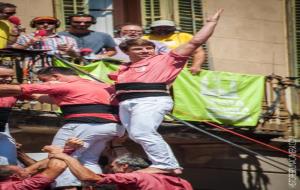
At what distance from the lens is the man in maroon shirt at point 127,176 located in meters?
10.1

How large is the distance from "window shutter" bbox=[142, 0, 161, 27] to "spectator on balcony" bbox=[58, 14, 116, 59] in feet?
7.17

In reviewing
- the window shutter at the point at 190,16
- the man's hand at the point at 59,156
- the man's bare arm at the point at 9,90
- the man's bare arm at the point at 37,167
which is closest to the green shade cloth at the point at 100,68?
the man's bare arm at the point at 9,90

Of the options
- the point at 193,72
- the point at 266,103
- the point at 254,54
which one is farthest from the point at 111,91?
the point at 254,54

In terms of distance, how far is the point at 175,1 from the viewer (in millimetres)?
16406

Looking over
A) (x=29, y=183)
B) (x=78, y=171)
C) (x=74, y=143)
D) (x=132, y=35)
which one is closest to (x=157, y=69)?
(x=74, y=143)

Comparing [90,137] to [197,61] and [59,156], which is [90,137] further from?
[197,61]

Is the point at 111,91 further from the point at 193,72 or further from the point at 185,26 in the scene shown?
the point at 185,26

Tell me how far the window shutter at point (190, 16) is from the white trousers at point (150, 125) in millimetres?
5170

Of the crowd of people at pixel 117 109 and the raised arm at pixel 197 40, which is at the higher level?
the raised arm at pixel 197 40

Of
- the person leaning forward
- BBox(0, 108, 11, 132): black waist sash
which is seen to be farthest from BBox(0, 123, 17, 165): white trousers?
the person leaning forward

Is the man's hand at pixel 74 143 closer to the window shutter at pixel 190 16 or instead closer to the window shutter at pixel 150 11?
the window shutter at pixel 150 11

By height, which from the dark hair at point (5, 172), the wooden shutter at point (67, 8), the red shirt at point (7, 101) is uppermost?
the wooden shutter at point (67, 8)

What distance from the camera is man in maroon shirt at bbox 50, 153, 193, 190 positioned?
10141mm

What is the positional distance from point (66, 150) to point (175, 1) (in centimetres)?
609
